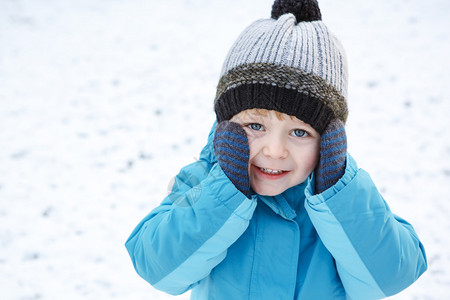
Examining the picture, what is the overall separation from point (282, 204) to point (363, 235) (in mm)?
294

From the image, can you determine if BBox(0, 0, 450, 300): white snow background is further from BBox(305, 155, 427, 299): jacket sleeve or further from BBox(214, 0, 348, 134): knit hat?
BBox(214, 0, 348, 134): knit hat

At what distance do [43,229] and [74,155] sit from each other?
0.84 meters

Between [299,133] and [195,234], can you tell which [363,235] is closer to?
[299,133]

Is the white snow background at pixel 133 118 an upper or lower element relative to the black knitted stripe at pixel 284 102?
lower

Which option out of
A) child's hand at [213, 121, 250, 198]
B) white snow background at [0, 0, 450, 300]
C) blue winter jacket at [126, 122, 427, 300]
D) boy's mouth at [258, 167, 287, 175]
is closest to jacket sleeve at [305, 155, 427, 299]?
blue winter jacket at [126, 122, 427, 300]

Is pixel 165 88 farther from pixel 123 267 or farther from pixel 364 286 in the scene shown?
pixel 364 286

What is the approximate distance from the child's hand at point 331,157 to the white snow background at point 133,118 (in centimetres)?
164

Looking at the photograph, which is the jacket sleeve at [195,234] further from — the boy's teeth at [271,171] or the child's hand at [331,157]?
the child's hand at [331,157]

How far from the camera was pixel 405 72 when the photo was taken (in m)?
4.66

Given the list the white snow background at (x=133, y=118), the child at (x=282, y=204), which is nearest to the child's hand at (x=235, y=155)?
the child at (x=282, y=204)

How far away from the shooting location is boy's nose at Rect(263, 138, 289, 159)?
1296 millimetres

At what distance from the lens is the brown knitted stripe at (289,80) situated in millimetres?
1282

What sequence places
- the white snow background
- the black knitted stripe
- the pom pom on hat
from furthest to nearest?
the white snow background → the pom pom on hat → the black knitted stripe

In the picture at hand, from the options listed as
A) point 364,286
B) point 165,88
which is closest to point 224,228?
point 364,286
